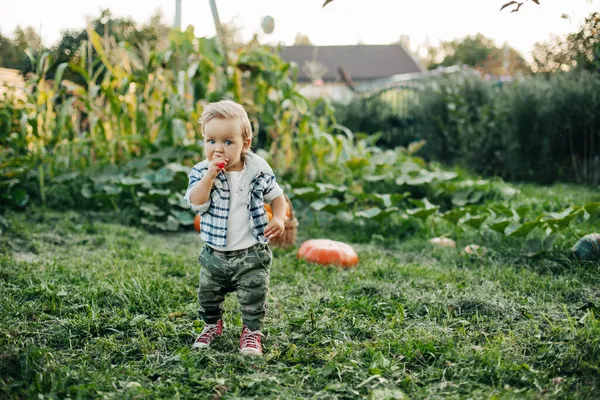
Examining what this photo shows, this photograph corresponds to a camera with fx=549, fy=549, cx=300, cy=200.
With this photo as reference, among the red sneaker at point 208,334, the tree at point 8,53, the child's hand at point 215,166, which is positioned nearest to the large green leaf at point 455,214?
the red sneaker at point 208,334

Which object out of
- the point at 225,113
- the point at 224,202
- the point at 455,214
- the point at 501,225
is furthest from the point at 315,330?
the point at 455,214

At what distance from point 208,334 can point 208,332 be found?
0.01 m

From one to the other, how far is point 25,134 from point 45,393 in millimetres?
3928

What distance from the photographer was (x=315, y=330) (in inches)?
95.9

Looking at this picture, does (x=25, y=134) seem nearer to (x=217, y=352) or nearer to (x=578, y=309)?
(x=217, y=352)

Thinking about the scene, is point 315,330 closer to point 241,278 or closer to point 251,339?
point 251,339

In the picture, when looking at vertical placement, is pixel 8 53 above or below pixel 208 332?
above

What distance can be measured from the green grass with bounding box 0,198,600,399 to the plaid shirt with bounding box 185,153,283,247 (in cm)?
47

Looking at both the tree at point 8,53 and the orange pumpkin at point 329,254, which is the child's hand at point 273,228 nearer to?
the orange pumpkin at point 329,254

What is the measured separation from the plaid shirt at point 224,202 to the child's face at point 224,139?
0.32 feet

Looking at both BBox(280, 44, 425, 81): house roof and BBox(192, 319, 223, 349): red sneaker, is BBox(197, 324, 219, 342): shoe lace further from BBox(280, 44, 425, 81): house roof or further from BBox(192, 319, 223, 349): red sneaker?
BBox(280, 44, 425, 81): house roof

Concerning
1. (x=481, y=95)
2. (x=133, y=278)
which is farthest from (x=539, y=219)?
(x=481, y=95)

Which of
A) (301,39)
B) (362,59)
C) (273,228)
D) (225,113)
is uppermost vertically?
(362,59)

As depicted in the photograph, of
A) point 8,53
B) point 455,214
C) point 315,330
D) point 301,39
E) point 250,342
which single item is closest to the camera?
point 250,342
